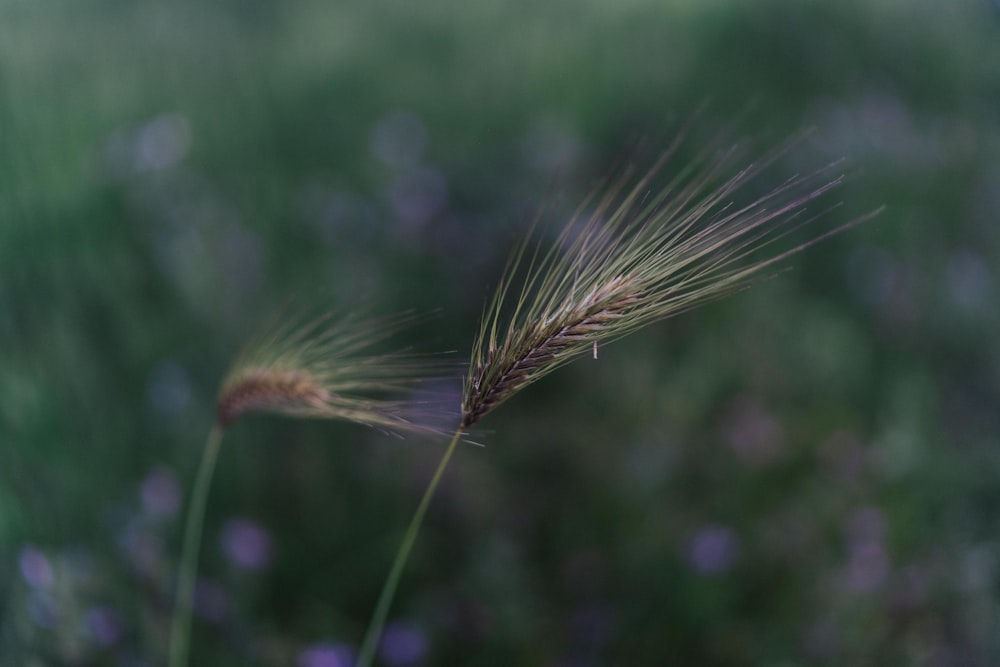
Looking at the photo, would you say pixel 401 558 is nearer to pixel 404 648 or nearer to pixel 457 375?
pixel 457 375

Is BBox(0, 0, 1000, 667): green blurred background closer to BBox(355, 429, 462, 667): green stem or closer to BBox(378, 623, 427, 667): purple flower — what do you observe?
BBox(378, 623, 427, 667): purple flower

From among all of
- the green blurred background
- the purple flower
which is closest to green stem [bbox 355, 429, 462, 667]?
the purple flower

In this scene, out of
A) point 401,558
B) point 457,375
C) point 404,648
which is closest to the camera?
point 401,558

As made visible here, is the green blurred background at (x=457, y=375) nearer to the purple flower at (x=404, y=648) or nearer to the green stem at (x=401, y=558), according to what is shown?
the purple flower at (x=404, y=648)

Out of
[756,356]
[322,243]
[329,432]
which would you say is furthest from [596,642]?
[322,243]

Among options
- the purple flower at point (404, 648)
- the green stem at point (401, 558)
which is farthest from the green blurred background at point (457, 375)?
the green stem at point (401, 558)

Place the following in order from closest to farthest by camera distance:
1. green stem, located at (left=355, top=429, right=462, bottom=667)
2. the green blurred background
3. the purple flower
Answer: green stem, located at (left=355, top=429, right=462, bottom=667)
the purple flower
the green blurred background

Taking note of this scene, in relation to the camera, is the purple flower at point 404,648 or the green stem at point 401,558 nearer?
the green stem at point 401,558

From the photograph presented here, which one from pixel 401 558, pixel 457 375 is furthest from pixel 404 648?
pixel 401 558

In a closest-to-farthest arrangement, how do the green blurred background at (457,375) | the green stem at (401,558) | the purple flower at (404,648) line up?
the green stem at (401,558) → the purple flower at (404,648) → the green blurred background at (457,375)
